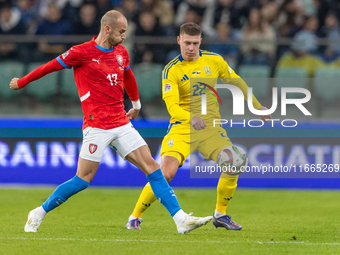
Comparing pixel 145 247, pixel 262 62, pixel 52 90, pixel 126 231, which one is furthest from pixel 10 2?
pixel 145 247

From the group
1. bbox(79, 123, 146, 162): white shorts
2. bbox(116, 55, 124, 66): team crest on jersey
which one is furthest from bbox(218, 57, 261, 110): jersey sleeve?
bbox(79, 123, 146, 162): white shorts

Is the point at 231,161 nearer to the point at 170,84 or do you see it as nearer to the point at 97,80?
the point at 170,84

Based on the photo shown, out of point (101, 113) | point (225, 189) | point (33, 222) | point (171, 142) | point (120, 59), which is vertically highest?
point (120, 59)

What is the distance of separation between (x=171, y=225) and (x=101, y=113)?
172cm

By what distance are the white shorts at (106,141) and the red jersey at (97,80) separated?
0.06m

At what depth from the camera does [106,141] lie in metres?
5.47

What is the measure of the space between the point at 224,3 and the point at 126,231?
735 cm

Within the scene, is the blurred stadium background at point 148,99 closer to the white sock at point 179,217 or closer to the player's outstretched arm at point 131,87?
the player's outstretched arm at point 131,87

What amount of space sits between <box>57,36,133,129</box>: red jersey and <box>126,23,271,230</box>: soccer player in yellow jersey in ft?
2.22

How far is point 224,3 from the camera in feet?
39.1

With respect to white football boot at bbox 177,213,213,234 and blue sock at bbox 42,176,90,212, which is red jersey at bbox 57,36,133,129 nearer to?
blue sock at bbox 42,176,90,212

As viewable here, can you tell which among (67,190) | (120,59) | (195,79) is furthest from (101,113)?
(195,79)

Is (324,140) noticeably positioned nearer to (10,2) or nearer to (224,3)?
(224,3)

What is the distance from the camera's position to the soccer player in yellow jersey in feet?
19.6
